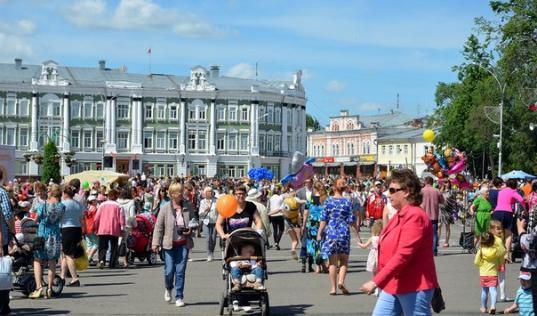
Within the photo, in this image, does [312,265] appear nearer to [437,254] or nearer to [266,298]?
[437,254]

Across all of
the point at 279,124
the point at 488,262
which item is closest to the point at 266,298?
the point at 488,262

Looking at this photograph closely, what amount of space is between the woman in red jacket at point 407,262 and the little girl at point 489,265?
596cm

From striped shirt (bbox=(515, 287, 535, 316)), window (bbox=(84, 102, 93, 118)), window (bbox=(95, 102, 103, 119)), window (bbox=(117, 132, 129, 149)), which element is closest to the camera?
striped shirt (bbox=(515, 287, 535, 316))

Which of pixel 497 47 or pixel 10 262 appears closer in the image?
pixel 10 262

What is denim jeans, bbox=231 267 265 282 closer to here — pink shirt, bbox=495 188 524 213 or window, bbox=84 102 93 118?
pink shirt, bbox=495 188 524 213

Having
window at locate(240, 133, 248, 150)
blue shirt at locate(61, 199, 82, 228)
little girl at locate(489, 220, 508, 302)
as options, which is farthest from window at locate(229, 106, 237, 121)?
little girl at locate(489, 220, 508, 302)

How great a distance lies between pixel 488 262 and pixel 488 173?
81.8m

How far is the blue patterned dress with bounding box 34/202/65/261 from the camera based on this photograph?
15609 millimetres

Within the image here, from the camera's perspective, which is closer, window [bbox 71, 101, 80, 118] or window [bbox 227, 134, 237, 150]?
window [bbox 71, 101, 80, 118]

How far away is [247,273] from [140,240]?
934 cm

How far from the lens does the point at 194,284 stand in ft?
59.3

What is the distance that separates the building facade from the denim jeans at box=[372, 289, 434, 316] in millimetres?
90789

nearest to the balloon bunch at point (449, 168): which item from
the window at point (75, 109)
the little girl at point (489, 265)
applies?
the little girl at point (489, 265)

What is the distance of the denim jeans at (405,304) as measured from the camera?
26.7 feet
